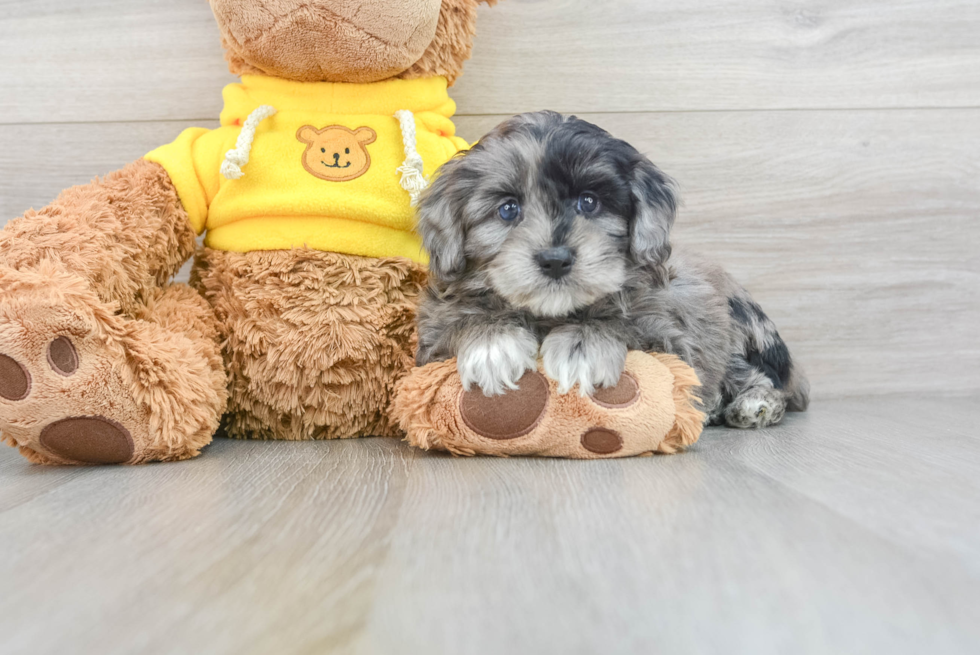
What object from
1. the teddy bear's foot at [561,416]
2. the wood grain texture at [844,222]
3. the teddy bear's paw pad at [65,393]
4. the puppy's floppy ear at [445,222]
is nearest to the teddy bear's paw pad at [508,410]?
the teddy bear's foot at [561,416]

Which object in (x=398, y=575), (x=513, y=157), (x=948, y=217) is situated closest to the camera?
→ (x=398, y=575)

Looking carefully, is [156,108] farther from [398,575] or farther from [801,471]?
[801,471]

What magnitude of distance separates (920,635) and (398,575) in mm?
515

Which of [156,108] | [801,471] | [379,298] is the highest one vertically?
[156,108]

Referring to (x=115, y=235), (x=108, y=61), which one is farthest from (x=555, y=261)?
(x=108, y=61)

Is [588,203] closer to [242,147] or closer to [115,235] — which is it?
[242,147]

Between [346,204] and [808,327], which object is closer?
[346,204]

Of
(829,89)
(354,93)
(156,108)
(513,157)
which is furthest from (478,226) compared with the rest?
(829,89)

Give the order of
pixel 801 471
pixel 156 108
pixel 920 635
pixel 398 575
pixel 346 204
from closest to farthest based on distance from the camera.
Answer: pixel 920 635, pixel 398 575, pixel 801 471, pixel 346 204, pixel 156 108

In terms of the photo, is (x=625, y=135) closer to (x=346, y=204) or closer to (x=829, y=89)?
(x=829, y=89)

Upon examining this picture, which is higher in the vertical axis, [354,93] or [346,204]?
[354,93]

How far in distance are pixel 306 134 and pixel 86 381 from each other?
2.39 feet

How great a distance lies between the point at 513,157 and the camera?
1.39 metres

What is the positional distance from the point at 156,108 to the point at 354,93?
766 mm
